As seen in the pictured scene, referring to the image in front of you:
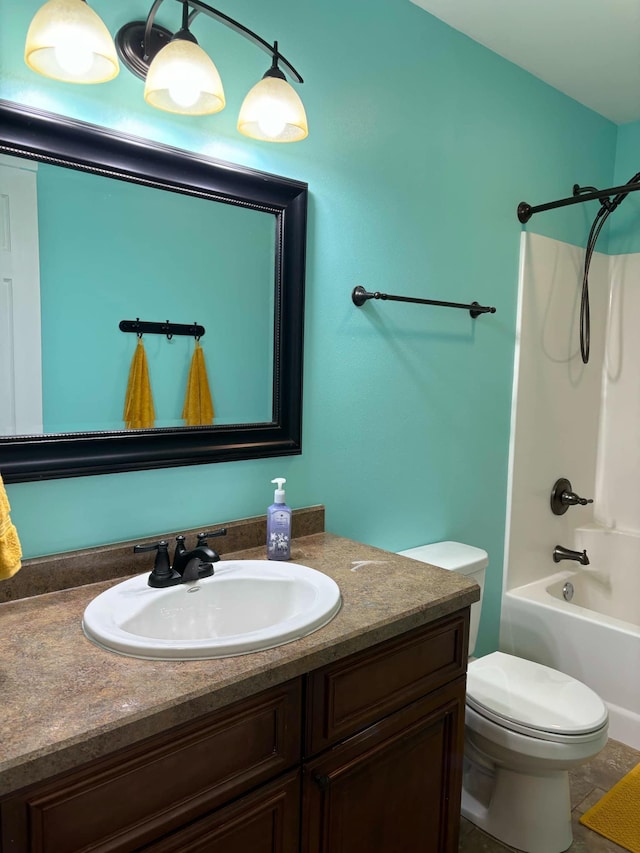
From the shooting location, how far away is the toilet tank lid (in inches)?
81.7

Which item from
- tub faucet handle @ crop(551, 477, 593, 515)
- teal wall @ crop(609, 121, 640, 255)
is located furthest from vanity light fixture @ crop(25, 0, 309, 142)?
teal wall @ crop(609, 121, 640, 255)

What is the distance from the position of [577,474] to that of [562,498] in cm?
22

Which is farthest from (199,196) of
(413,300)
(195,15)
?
(413,300)

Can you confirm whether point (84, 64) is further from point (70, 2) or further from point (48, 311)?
point (48, 311)

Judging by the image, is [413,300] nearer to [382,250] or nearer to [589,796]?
[382,250]

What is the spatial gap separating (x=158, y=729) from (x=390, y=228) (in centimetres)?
161

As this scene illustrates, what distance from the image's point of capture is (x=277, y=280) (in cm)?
174

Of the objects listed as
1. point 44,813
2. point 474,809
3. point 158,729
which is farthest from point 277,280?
point 474,809

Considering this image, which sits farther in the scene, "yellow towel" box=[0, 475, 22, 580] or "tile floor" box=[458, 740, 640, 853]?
"tile floor" box=[458, 740, 640, 853]

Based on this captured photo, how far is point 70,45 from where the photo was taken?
116 cm

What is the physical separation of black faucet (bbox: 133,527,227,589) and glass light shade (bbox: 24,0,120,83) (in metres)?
0.98

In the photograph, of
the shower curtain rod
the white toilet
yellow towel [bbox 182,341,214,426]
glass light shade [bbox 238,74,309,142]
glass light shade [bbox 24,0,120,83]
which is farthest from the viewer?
the shower curtain rod

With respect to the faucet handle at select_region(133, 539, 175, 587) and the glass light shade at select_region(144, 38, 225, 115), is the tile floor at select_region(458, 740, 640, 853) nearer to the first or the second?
the faucet handle at select_region(133, 539, 175, 587)

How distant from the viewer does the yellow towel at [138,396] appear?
1482mm
